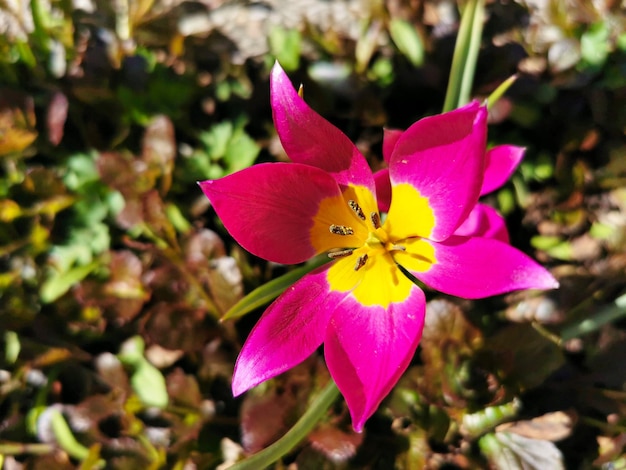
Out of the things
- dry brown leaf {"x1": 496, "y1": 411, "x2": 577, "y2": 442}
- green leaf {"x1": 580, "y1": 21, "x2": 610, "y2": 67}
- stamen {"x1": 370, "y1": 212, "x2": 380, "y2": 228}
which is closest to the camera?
stamen {"x1": 370, "y1": 212, "x2": 380, "y2": 228}

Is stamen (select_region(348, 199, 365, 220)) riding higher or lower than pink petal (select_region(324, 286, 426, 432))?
higher

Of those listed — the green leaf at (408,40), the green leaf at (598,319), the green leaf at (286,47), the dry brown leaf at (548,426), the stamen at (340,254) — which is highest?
the green leaf at (408,40)

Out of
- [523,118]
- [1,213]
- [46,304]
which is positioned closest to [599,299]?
[523,118]

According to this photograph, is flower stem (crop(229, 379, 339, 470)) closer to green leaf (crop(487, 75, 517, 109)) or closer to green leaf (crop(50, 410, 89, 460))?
green leaf (crop(487, 75, 517, 109))

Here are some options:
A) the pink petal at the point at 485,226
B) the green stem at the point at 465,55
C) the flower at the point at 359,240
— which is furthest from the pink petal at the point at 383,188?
the green stem at the point at 465,55

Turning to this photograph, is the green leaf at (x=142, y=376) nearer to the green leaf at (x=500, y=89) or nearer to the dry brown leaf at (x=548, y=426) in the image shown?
the dry brown leaf at (x=548, y=426)

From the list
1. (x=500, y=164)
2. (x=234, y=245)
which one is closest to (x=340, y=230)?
(x=500, y=164)

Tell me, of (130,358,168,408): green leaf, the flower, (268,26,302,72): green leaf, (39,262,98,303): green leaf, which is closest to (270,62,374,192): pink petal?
the flower
